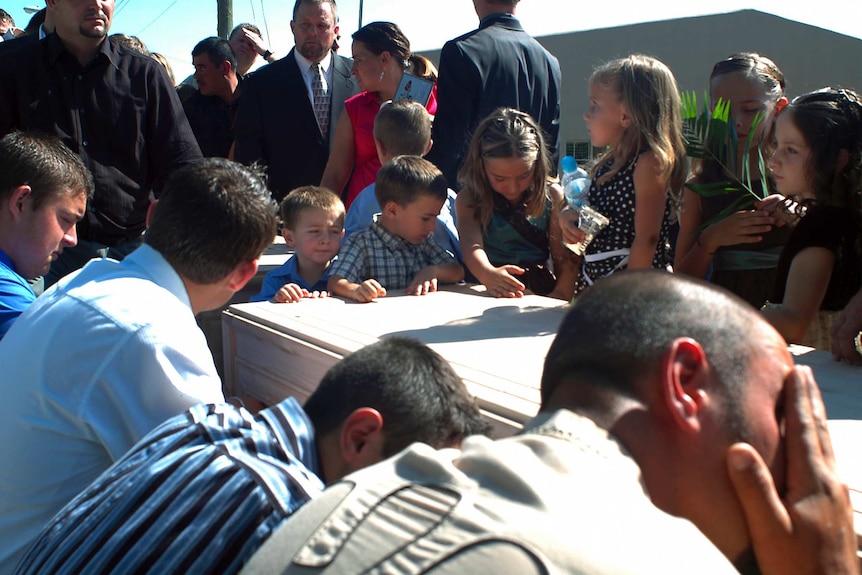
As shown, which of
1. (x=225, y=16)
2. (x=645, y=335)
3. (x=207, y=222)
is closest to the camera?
(x=645, y=335)

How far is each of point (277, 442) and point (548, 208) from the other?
231 centimetres

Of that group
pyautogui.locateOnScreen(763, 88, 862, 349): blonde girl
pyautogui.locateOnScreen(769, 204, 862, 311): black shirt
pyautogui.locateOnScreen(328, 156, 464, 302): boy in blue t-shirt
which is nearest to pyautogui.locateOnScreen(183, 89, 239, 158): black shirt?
pyautogui.locateOnScreen(328, 156, 464, 302): boy in blue t-shirt

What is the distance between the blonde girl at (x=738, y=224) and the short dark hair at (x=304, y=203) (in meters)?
1.28

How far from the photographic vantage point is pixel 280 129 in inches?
167

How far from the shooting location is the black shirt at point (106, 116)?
10.6ft

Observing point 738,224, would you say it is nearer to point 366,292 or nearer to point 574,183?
point 574,183

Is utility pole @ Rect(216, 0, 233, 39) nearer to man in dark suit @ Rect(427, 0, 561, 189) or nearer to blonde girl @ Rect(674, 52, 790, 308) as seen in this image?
man in dark suit @ Rect(427, 0, 561, 189)

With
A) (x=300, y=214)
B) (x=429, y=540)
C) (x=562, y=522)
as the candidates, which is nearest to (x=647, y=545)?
(x=562, y=522)

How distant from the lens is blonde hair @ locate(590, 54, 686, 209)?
2.74 m

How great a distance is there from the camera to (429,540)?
0.66 meters

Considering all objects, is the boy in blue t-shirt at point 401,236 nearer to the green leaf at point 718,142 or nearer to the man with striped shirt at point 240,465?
the green leaf at point 718,142

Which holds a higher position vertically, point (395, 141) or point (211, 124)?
point (395, 141)

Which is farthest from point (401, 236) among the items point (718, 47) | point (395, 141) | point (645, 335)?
point (718, 47)

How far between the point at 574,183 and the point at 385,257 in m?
0.72
